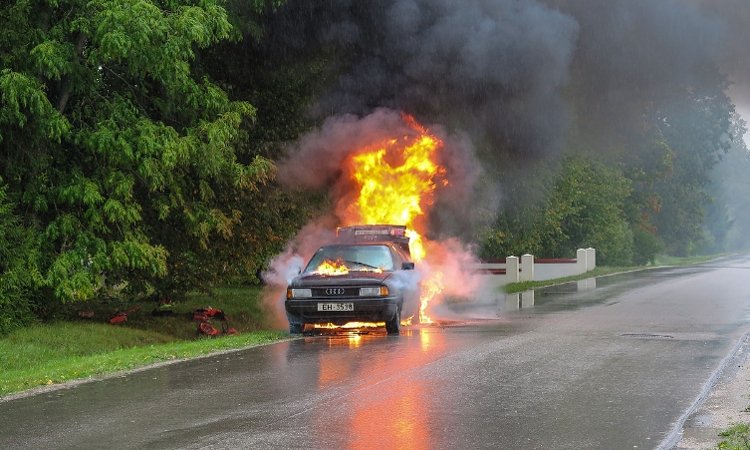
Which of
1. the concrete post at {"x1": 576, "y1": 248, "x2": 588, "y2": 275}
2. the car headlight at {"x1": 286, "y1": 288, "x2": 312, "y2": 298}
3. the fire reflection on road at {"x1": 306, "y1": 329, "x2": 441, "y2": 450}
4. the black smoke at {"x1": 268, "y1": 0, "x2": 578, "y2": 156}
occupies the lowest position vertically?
the fire reflection on road at {"x1": 306, "y1": 329, "x2": 441, "y2": 450}

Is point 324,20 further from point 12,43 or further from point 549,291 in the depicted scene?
point 549,291

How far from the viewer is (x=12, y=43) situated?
1645 cm

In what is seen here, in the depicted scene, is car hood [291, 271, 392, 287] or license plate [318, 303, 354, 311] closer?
license plate [318, 303, 354, 311]

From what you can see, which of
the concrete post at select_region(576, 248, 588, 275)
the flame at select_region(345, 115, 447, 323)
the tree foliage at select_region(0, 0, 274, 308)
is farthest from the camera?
the concrete post at select_region(576, 248, 588, 275)

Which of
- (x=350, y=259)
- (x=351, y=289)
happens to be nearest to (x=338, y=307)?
(x=351, y=289)

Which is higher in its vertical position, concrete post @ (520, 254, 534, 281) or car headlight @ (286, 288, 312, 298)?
concrete post @ (520, 254, 534, 281)

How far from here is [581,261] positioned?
→ 44.9 m

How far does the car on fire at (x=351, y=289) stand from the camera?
50.3ft

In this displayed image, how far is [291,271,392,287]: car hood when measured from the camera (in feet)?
50.6

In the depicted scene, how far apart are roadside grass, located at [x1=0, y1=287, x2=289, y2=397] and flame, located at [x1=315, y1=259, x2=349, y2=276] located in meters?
1.29

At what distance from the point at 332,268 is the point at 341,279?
106cm

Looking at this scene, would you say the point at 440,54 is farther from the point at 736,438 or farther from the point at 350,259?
the point at 736,438

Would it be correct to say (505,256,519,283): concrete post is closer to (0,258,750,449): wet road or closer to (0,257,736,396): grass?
(0,257,736,396): grass

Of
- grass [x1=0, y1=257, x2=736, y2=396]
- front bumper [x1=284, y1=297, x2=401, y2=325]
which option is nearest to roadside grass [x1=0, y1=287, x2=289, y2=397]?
grass [x1=0, y1=257, x2=736, y2=396]
